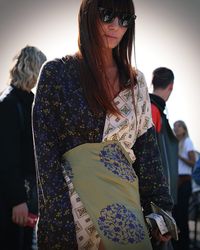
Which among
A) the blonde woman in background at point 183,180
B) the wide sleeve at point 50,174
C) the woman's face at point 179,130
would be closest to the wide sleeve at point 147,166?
the wide sleeve at point 50,174

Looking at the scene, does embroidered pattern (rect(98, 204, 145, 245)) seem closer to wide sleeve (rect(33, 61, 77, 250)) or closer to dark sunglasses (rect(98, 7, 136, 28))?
wide sleeve (rect(33, 61, 77, 250))

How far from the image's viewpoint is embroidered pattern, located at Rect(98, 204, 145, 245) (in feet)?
6.90

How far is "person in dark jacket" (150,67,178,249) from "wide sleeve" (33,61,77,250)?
5.96ft

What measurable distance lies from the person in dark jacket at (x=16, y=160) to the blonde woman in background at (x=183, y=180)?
2.77 m

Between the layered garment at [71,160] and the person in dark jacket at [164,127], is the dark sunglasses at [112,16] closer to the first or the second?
the layered garment at [71,160]

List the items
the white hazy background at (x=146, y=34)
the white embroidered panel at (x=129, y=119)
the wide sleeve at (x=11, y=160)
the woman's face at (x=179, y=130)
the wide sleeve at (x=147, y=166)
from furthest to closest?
1. the woman's face at (x=179, y=130)
2. the white hazy background at (x=146, y=34)
3. the wide sleeve at (x=11, y=160)
4. the wide sleeve at (x=147, y=166)
5. the white embroidered panel at (x=129, y=119)

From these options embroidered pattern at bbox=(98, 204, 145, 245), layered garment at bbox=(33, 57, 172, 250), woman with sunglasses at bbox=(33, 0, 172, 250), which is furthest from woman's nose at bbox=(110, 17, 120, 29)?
embroidered pattern at bbox=(98, 204, 145, 245)

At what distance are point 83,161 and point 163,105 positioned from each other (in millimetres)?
2102

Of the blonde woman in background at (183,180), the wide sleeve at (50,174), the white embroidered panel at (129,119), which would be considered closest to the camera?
the wide sleeve at (50,174)

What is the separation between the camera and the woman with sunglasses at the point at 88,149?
2.07 m

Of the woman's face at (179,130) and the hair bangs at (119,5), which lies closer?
the hair bangs at (119,5)

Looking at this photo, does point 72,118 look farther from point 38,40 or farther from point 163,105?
point 38,40

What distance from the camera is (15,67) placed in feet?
11.4

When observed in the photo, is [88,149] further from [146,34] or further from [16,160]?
[146,34]
